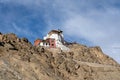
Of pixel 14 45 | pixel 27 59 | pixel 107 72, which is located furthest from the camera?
pixel 107 72

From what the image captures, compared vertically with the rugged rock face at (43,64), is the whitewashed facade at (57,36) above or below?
above

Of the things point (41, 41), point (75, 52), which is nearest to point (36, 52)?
point (75, 52)

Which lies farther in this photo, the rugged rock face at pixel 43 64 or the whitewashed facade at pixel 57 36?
the whitewashed facade at pixel 57 36

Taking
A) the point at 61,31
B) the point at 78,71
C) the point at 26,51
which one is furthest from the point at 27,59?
the point at 61,31

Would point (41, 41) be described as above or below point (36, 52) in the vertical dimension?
above

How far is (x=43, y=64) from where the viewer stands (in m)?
69.4

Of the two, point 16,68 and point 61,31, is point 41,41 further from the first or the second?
point 16,68

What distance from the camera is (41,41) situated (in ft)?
328

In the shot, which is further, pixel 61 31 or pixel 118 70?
pixel 61 31

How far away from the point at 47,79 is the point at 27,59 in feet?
21.6

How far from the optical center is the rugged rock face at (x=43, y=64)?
2436 inches

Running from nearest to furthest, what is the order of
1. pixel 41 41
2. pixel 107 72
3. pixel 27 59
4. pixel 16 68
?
1. pixel 16 68
2. pixel 27 59
3. pixel 107 72
4. pixel 41 41

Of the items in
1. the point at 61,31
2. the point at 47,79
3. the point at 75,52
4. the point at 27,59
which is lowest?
the point at 47,79

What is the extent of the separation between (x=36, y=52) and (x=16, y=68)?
12.3 metres
